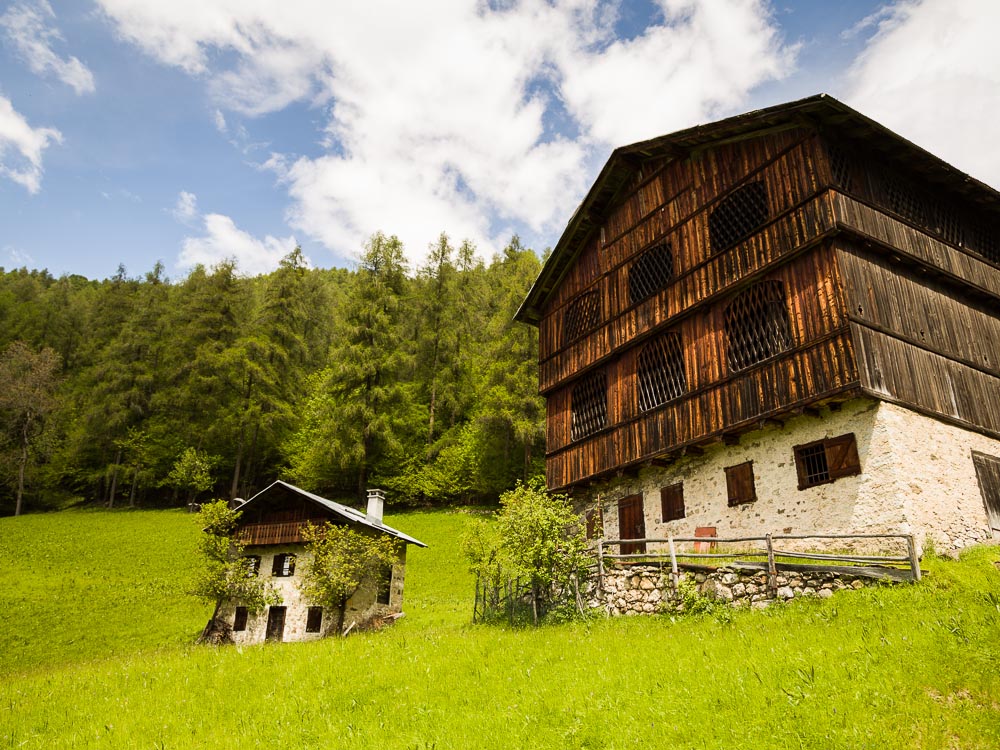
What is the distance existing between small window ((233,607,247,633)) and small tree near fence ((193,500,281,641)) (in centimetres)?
32

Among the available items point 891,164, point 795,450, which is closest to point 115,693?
point 795,450

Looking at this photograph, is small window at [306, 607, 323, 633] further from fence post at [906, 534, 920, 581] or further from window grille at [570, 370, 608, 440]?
fence post at [906, 534, 920, 581]

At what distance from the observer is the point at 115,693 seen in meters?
13.7

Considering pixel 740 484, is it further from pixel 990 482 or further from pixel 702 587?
pixel 990 482

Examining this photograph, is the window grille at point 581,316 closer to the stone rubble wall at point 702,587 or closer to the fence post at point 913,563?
the stone rubble wall at point 702,587

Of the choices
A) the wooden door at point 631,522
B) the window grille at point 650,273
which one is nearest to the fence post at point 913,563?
the wooden door at point 631,522

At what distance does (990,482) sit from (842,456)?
164 inches

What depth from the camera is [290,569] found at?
25922mm

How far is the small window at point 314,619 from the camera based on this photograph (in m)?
24.5

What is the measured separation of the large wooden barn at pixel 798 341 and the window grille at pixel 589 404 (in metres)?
0.11

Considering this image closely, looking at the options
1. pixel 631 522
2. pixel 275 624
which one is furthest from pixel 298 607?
pixel 631 522

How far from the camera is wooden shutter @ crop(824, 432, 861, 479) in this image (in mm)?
14773

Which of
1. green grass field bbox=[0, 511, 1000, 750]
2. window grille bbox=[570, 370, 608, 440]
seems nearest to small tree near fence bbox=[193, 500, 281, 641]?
green grass field bbox=[0, 511, 1000, 750]

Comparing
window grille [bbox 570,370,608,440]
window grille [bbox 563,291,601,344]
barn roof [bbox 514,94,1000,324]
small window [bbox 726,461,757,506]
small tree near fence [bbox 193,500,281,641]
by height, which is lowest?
small tree near fence [bbox 193,500,281,641]
